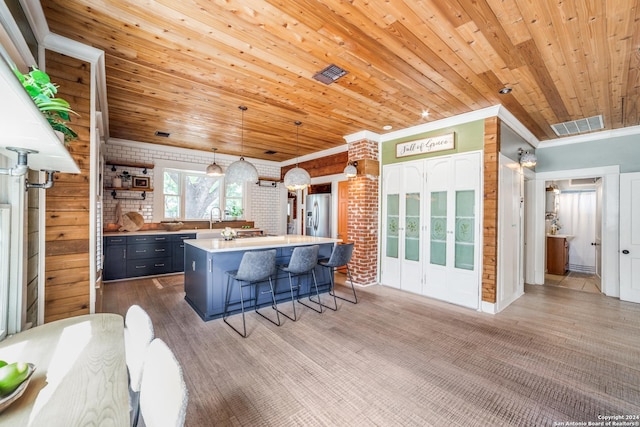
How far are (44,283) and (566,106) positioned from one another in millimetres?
5963

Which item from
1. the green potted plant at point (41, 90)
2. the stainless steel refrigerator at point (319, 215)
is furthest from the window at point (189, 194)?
the green potted plant at point (41, 90)

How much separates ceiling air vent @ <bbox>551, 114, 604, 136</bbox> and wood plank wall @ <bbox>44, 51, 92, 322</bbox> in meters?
6.10

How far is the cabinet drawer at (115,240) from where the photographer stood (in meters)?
4.97

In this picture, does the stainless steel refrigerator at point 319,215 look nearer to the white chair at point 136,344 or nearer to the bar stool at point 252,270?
the bar stool at point 252,270

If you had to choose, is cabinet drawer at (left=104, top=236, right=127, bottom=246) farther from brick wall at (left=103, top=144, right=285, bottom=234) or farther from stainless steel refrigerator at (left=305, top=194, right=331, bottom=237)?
stainless steel refrigerator at (left=305, top=194, right=331, bottom=237)

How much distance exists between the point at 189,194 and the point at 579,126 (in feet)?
24.7

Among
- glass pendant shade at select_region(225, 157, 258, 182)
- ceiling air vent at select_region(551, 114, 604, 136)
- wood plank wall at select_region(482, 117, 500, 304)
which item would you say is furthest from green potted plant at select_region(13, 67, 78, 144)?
ceiling air vent at select_region(551, 114, 604, 136)

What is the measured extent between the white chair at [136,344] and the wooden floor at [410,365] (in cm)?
75

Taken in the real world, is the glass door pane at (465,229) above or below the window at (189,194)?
below

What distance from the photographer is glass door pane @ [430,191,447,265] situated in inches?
167

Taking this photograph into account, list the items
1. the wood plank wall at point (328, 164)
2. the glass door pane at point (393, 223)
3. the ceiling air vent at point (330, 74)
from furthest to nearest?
the wood plank wall at point (328, 164), the glass door pane at point (393, 223), the ceiling air vent at point (330, 74)

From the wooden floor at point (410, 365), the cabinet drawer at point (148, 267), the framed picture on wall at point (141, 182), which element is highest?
the framed picture on wall at point (141, 182)

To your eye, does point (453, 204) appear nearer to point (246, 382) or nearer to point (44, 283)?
point (246, 382)

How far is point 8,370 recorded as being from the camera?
0.89 m
